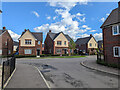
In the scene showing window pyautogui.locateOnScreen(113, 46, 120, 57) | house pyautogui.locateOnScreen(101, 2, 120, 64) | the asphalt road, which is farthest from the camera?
house pyautogui.locateOnScreen(101, 2, 120, 64)

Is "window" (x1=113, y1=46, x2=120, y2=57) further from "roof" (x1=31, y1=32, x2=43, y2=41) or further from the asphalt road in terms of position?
"roof" (x1=31, y1=32, x2=43, y2=41)

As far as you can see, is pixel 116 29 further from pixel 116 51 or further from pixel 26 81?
pixel 26 81

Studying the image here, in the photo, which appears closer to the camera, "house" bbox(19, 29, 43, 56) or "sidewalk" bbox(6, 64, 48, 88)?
"sidewalk" bbox(6, 64, 48, 88)

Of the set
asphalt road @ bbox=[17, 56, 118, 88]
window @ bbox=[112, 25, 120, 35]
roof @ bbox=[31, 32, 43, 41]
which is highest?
roof @ bbox=[31, 32, 43, 41]

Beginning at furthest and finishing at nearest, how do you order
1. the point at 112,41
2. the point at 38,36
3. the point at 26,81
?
the point at 38,36, the point at 112,41, the point at 26,81

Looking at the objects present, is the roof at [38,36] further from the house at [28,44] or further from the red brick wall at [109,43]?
the red brick wall at [109,43]

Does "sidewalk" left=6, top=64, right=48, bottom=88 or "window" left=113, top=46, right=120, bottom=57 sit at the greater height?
"window" left=113, top=46, right=120, bottom=57

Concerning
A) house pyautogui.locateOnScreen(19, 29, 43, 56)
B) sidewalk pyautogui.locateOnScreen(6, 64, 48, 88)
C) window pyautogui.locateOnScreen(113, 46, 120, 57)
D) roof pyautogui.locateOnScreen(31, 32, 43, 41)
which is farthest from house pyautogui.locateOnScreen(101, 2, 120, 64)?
roof pyautogui.locateOnScreen(31, 32, 43, 41)

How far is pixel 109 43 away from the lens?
12.9 metres

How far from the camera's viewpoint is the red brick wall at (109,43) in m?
11.9

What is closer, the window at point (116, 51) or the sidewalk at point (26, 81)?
the sidewalk at point (26, 81)

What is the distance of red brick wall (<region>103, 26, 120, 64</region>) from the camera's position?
1187cm

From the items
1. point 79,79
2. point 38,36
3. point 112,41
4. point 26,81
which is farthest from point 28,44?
point 79,79

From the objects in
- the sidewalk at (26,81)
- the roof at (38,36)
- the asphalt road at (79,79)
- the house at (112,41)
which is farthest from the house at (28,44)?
the house at (112,41)
